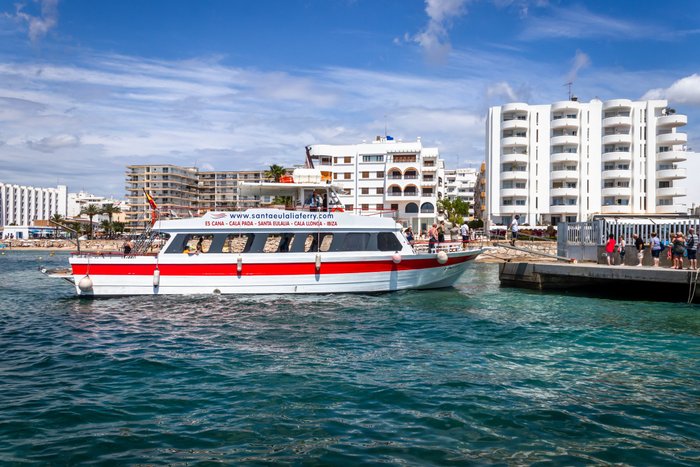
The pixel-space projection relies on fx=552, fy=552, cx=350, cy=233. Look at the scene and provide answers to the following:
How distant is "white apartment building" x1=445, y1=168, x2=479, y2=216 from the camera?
420 ft

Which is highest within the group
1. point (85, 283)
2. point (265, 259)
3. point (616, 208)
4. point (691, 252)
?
point (616, 208)

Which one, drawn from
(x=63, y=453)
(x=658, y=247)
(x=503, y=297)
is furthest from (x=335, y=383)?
(x=658, y=247)

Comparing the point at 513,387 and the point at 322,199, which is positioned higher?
the point at 322,199

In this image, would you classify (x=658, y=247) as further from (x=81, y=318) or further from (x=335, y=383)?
(x=81, y=318)

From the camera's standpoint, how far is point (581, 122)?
2504 inches

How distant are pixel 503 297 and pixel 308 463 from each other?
49.6 ft

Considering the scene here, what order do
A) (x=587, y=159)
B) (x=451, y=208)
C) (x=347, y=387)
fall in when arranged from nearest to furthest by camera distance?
(x=347, y=387) → (x=587, y=159) → (x=451, y=208)

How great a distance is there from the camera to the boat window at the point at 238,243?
Answer: 62.5 feet

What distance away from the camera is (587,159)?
2514 inches

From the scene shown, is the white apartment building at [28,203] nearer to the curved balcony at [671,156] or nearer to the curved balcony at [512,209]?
the curved balcony at [512,209]

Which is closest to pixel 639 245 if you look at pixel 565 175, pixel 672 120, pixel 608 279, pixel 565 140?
pixel 608 279

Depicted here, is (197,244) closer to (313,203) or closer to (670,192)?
(313,203)

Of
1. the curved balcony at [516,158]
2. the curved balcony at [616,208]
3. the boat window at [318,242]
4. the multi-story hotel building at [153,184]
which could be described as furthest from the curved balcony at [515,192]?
the multi-story hotel building at [153,184]

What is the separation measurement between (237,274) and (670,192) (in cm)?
5920
